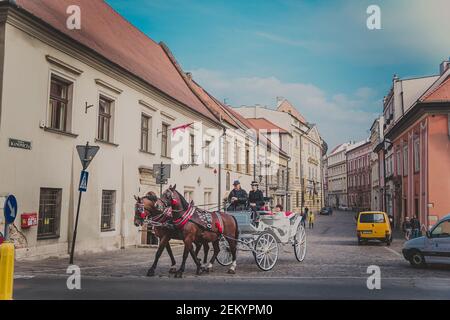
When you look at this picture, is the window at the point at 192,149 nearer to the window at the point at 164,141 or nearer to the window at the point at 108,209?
the window at the point at 164,141

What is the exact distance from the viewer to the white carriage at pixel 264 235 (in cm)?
1178

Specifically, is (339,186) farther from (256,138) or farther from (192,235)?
(192,235)

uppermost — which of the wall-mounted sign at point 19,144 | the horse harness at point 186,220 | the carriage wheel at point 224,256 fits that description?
the wall-mounted sign at point 19,144

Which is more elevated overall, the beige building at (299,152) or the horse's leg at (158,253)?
the beige building at (299,152)

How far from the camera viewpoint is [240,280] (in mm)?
10211

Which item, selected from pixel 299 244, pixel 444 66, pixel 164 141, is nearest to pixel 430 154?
pixel 444 66

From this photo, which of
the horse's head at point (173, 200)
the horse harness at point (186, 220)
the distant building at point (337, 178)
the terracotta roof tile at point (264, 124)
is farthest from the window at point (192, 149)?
the distant building at point (337, 178)

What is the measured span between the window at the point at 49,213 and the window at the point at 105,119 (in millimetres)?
3640

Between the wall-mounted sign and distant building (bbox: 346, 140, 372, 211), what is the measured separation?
70290 millimetres

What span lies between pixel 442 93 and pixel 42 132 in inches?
911

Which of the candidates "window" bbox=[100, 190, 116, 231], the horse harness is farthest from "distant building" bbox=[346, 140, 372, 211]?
the horse harness

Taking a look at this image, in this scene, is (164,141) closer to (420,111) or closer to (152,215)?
(152,215)

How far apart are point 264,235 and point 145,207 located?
11.1 ft
